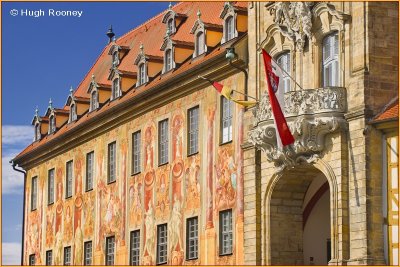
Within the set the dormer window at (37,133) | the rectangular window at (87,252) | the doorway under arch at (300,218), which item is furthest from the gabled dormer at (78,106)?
the doorway under arch at (300,218)

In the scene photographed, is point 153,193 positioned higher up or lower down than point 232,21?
lower down

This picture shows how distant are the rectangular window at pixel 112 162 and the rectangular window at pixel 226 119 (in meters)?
8.48

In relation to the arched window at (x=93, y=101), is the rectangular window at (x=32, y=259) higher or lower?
→ lower

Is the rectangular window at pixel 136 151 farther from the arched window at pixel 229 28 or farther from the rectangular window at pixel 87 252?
the arched window at pixel 229 28

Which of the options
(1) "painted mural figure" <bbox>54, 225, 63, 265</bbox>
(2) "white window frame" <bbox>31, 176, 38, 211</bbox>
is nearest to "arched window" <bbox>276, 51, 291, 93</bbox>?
(1) "painted mural figure" <bbox>54, 225, 63, 265</bbox>

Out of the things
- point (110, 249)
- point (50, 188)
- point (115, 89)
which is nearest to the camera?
point (110, 249)

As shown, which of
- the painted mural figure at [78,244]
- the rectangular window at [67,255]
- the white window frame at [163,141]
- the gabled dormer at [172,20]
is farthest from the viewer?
the rectangular window at [67,255]

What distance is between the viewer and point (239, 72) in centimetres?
3678

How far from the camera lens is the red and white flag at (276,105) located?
1239 inches

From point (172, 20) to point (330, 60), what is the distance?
13353 mm

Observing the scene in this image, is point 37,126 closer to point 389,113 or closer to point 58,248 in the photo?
point 58,248

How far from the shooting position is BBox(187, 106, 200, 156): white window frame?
39.2 metres

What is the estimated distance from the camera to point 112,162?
4544 cm

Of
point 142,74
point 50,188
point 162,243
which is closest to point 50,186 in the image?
point 50,188
